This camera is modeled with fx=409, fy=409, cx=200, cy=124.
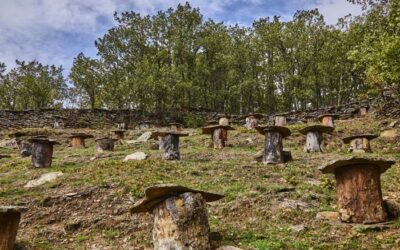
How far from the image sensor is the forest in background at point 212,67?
3894cm

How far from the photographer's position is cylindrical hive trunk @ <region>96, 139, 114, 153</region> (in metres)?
19.9

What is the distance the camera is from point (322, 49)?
140 feet

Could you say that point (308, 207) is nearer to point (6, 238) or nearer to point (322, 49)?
point (6, 238)

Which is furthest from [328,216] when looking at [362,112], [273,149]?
[362,112]

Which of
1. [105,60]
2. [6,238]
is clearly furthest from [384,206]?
[105,60]

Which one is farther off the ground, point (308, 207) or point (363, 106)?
point (363, 106)

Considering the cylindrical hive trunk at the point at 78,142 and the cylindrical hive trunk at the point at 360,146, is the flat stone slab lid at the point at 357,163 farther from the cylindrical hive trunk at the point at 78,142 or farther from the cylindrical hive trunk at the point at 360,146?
the cylindrical hive trunk at the point at 78,142

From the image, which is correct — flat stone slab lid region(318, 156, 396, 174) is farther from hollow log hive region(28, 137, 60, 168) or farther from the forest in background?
the forest in background

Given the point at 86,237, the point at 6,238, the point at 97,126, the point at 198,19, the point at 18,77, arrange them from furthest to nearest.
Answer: the point at 18,77
the point at 198,19
the point at 97,126
the point at 86,237
the point at 6,238

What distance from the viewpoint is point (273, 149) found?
573 inches

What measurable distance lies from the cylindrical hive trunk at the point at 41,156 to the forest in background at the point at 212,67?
66.4 ft

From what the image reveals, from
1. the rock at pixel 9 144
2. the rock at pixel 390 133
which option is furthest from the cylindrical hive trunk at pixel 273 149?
the rock at pixel 9 144

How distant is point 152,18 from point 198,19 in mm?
4973

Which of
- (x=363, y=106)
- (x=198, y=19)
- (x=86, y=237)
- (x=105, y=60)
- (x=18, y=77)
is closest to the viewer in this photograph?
(x=86, y=237)
